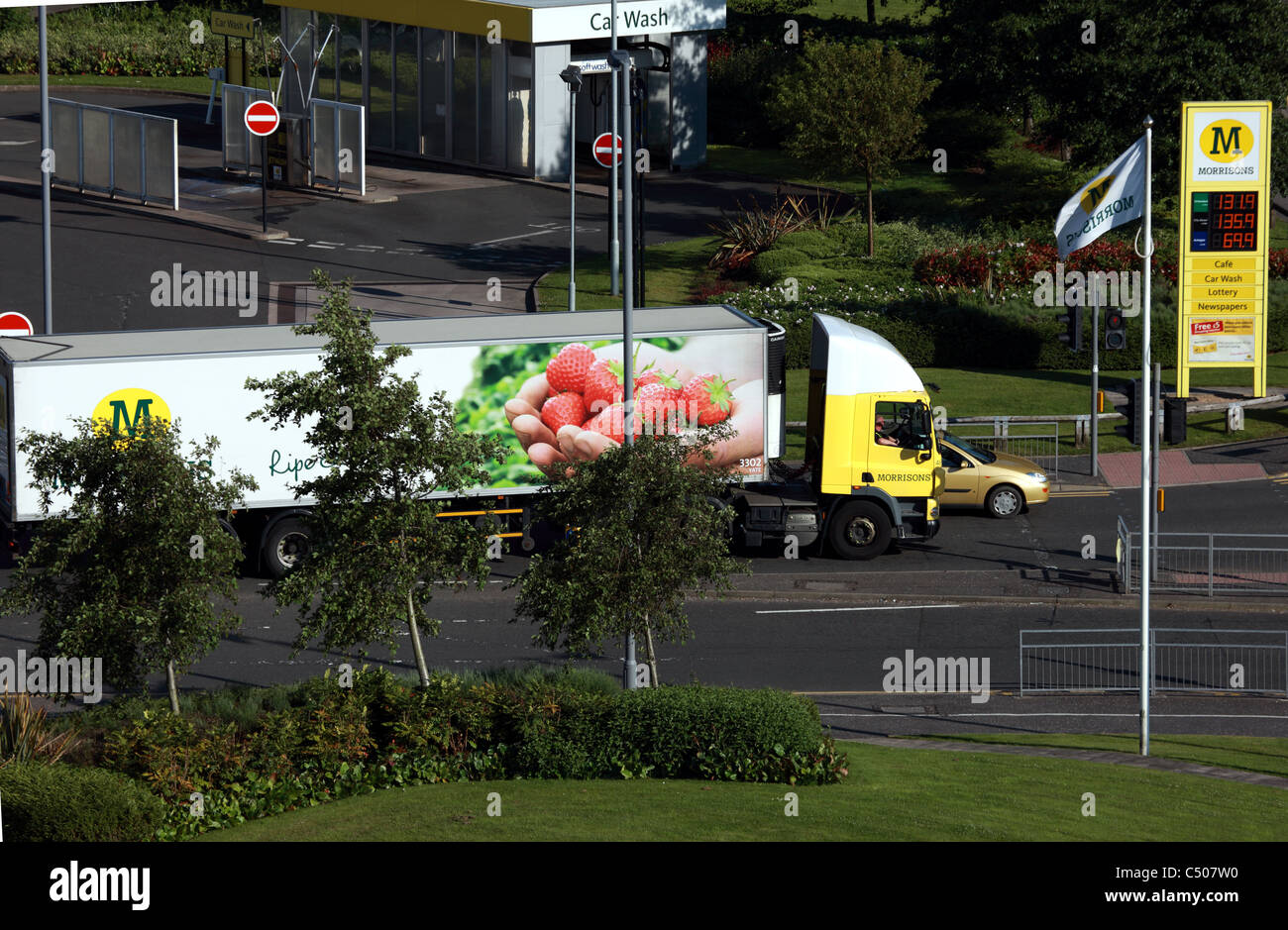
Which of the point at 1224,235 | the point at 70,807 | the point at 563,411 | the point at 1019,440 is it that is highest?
the point at 1224,235

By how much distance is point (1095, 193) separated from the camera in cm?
2109

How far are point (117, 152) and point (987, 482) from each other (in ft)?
95.1

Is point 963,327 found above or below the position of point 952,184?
below

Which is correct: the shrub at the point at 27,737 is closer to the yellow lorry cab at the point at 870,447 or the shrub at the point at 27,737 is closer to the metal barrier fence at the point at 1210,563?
the yellow lorry cab at the point at 870,447

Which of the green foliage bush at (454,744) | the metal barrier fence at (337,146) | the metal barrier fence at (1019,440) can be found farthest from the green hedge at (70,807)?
the metal barrier fence at (337,146)

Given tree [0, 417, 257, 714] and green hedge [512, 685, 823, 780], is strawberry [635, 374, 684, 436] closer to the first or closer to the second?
green hedge [512, 685, 823, 780]

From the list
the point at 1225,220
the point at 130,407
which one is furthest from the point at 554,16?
the point at 130,407

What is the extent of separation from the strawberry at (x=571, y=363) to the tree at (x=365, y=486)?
8463 millimetres

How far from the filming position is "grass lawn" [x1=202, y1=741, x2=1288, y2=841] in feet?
45.4

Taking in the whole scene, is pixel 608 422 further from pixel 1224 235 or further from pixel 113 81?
pixel 113 81

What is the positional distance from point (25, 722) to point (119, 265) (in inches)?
1050

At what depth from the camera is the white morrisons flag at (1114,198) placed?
20219 mm

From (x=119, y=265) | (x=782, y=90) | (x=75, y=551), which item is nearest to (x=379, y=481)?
(x=75, y=551)

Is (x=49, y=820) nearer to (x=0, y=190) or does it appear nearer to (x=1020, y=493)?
(x=1020, y=493)
